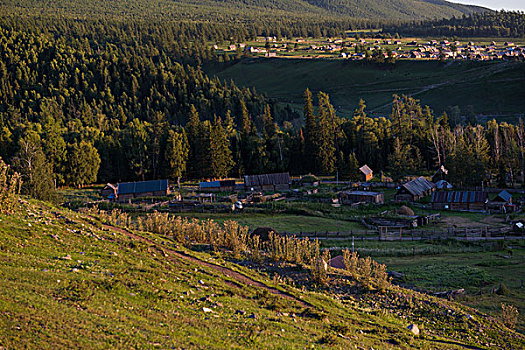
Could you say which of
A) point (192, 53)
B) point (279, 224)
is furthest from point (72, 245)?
point (192, 53)

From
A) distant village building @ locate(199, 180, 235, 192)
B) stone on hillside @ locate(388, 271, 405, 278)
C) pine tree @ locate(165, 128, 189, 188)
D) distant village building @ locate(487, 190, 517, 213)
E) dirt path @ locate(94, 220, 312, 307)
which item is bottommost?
stone on hillside @ locate(388, 271, 405, 278)

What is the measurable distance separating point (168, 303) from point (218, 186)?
55.2m

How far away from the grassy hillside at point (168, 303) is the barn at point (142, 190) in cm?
4391

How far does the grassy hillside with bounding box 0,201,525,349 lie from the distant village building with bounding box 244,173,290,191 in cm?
4758

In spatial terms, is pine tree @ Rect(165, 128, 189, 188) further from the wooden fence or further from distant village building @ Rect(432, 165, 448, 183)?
the wooden fence

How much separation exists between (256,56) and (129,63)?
181 ft

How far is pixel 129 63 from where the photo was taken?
147m

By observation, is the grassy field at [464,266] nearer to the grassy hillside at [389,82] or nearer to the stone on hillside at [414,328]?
the stone on hillside at [414,328]

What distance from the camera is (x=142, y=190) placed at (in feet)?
207

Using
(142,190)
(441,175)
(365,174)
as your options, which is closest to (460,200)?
(441,175)

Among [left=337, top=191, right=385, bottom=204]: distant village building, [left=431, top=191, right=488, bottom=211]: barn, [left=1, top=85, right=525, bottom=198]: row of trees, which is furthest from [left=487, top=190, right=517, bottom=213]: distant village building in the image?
[left=1, top=85, right=525, bottom=198]: row of trees

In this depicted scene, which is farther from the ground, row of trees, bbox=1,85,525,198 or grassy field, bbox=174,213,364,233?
row of trees, bbox=1,85,525,198

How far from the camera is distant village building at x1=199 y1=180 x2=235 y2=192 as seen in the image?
66375 mm

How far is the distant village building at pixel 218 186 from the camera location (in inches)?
2613
